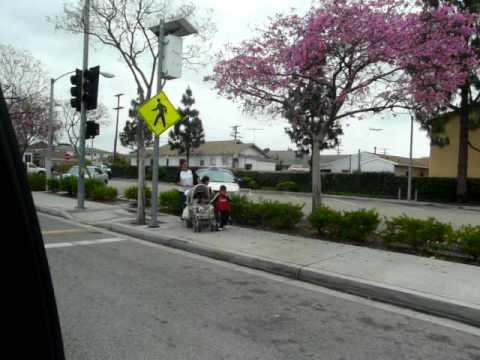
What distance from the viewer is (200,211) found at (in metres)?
9.54

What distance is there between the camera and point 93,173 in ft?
95.7

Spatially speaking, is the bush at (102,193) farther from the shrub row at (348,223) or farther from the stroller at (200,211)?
the shrub row at (348,223)

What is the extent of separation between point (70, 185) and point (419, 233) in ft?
53.7

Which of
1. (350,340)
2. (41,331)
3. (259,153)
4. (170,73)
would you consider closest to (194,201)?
(170,73)

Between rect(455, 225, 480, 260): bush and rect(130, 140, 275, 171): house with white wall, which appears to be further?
rect(130, 140, 275, 171): house with white wall

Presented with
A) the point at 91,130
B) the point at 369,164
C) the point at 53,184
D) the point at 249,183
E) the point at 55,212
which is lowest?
the point at 55,212

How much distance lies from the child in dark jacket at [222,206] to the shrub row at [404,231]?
223 cm

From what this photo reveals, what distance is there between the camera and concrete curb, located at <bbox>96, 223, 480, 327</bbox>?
462cm

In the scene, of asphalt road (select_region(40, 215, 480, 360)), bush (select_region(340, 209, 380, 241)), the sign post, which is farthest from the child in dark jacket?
asphalt road (select_region(40, 215, 480, 360))

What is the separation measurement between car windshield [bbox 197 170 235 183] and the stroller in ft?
17.8

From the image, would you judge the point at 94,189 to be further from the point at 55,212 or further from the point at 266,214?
the point at 266,214

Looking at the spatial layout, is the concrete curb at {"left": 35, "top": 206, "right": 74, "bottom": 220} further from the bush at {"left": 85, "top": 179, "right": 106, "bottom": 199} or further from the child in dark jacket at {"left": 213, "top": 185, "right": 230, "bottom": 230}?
the child in dark jacket at {"left": 213, "top": 185, "right": 230, "bottom": 230}

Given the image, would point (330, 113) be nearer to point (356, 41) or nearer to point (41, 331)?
point (356, 41)

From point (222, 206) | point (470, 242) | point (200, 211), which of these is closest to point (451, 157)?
A: point (470, 242)
